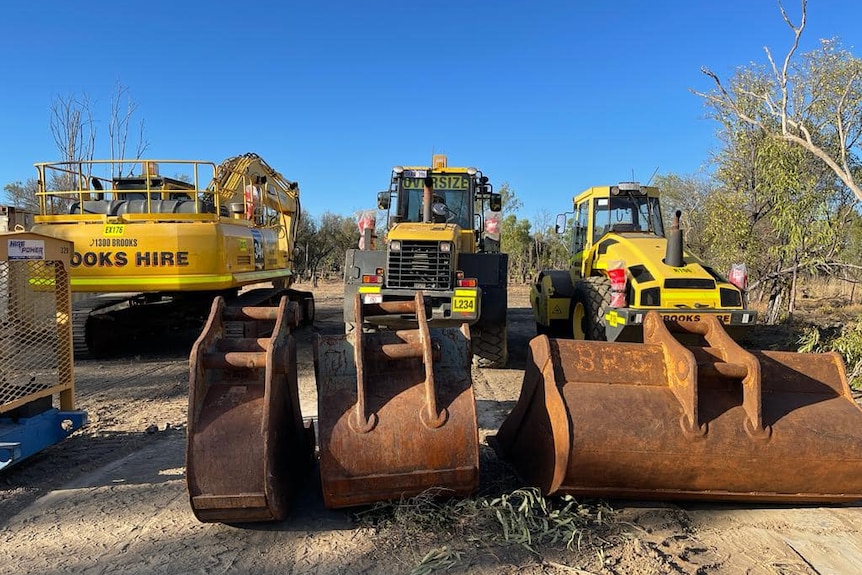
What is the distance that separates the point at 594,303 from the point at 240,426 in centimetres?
561

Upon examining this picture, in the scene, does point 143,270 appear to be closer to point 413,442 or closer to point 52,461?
point 52,461

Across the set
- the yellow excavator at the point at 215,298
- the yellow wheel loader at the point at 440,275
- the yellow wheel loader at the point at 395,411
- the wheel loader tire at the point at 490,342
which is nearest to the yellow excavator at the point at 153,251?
the yellow excavator at the point at 215,298

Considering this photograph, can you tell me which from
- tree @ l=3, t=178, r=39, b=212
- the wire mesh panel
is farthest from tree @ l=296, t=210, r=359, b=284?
the wire mesh panel

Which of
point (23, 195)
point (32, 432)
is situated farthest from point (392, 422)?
point (23, 195)

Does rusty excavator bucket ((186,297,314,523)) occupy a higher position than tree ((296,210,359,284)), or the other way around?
tree ((296,210,359,284))

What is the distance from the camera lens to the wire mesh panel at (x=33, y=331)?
3.98 m

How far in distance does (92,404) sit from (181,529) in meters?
3.65

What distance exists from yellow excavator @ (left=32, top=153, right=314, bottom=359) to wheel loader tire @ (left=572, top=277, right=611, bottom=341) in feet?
16.6

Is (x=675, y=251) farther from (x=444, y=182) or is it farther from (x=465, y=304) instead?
(x=444, y=182)

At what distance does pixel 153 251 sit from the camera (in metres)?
7.46

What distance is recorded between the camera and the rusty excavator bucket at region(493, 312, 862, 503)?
9.78 ft

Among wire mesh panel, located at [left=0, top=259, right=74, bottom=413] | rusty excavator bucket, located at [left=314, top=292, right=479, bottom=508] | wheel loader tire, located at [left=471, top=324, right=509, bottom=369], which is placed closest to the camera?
rusty excavator bucket, located at [left=314, top=292, right=479, bottom=508]

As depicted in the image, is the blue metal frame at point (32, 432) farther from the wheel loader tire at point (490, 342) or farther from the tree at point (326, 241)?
the tree at point (326, 241)

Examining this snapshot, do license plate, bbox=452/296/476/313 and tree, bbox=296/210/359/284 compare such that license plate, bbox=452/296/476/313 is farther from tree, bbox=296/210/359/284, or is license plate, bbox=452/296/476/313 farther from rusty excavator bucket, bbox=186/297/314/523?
tree, bbox=296/210/359/284
